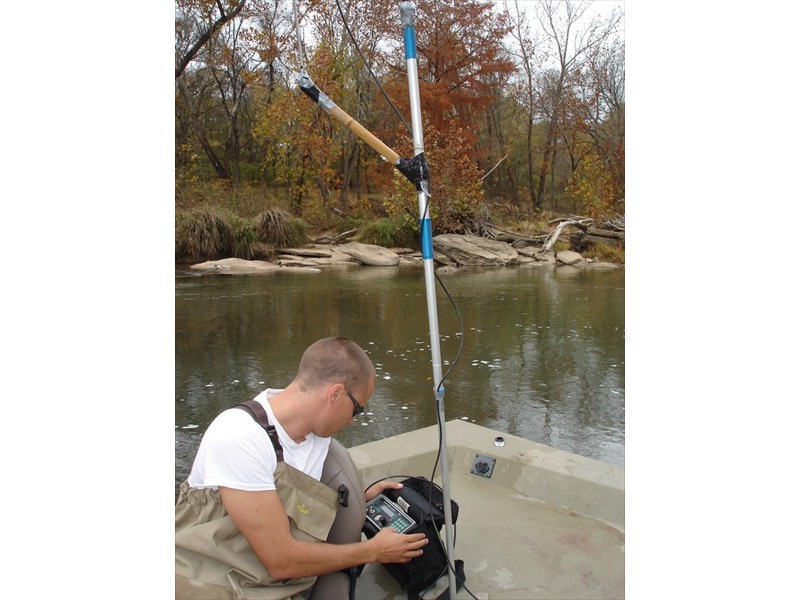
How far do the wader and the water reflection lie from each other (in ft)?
4.95

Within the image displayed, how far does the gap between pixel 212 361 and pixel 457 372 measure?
7.57ft

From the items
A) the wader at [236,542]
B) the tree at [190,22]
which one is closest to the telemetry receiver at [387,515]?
the wader at [236,542]

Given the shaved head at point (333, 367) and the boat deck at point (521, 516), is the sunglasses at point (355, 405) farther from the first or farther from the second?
the boat deck at point (521, 516)

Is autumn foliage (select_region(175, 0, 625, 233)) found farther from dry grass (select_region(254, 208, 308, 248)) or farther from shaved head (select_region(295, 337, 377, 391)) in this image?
shaved head (select_region(295, 337, 377, 391))

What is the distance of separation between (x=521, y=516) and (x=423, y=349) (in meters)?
3.93

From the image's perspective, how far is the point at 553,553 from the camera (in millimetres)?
2240

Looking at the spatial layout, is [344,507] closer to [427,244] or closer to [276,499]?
[276,499]

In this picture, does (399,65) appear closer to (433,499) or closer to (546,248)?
(546,248)

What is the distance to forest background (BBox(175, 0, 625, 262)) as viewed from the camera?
53.5 ft

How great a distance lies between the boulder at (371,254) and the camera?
1420cm

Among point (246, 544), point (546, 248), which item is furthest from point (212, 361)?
point (546, 248)

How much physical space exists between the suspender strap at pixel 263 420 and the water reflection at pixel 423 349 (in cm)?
156

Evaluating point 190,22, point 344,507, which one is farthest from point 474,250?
point 344,507

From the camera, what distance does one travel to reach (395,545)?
1729mm
